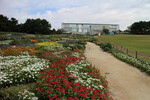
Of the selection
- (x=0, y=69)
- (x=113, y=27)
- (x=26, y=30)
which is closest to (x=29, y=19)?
(x=26, y=30)

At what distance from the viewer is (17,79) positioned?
4.83 metres

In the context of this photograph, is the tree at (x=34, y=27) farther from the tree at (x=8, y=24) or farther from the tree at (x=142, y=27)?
the tree at (x=142, y=27)

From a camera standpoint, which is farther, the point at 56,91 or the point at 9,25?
the point at 9,25

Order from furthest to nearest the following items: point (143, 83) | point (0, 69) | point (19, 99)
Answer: point (143, 83) < point (0, 69) < point (19, 99)

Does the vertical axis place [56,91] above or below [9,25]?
below

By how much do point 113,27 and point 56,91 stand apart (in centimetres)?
11405

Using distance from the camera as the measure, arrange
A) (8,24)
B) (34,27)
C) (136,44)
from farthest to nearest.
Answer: (34,27)
(8,24)
(136,44)

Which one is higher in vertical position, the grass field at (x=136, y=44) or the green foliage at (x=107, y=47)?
the green foliage at (x=107, y=47)

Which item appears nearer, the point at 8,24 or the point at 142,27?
the point at 8,24

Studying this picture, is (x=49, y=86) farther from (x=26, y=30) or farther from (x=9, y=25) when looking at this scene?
(x=26, y=30)

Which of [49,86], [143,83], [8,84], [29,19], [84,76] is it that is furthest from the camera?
[29,19]

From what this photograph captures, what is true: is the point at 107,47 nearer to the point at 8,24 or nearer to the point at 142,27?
the point at 8,24

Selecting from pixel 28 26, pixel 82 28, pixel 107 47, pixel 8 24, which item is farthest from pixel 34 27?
pixel 82 28

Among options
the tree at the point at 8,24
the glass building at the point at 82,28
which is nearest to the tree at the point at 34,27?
the tree at the point at 8,24
